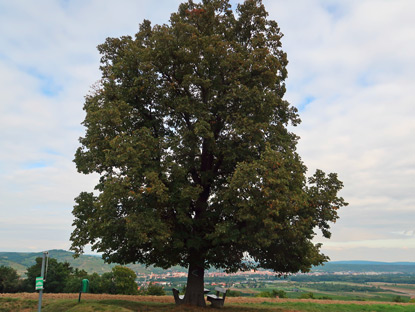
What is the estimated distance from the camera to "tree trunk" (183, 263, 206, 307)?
21.5 metres

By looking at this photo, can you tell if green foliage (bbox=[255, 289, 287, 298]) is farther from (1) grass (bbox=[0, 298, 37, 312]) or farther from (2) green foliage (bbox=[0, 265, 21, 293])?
(2) green foliage (bbox=[0, 265, 21, 293])

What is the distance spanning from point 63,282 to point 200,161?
53972mm

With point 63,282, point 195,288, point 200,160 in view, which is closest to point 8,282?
point 63,282

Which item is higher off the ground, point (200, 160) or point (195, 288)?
point (200, 160)

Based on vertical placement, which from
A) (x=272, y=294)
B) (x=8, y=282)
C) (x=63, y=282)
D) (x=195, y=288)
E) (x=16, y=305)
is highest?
(x=195, y=288)

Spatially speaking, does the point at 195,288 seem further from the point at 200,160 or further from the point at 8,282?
the point at 8,282

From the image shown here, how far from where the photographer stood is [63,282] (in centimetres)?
6178

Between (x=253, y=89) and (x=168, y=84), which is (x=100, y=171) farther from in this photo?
(x=253, y=89)

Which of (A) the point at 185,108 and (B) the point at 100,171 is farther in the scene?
(B) the point at 100,171

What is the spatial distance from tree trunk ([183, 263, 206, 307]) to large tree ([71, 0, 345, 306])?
0.22ft

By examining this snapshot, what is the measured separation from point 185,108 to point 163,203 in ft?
19.4

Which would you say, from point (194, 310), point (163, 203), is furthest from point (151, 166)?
point (194, 310)

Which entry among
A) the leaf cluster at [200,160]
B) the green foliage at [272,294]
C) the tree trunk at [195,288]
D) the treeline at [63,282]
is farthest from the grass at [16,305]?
the treeline at [63,282]

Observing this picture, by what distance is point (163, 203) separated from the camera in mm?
19031
